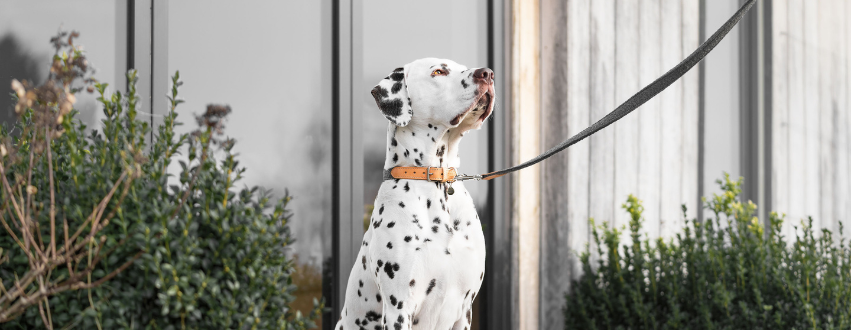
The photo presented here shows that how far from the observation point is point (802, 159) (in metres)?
5.73

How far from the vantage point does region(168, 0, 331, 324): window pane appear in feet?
8.23

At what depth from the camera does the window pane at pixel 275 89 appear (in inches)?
98.7

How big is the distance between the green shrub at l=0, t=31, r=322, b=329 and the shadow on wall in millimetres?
455

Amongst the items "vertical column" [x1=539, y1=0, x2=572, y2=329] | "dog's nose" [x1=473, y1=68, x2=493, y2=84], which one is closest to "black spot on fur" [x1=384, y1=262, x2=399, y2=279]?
"dog's nose" [x1=473, y1=68, x2=493, y2=84]

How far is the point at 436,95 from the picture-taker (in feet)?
5.97

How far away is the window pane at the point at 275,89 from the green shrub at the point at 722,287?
62.1 inches

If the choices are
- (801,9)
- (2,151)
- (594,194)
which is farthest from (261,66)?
(801,9)

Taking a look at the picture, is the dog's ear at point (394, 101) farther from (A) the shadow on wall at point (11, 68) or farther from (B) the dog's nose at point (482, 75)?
(A) the shadow on wall at point (11, 68)

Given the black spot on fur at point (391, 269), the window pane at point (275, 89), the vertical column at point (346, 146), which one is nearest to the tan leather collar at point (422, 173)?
the black spot on fur at point (391, 269)

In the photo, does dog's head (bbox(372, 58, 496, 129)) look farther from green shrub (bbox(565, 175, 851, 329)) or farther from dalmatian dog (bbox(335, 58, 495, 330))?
green shrub (bbox(565, 175, 851, 329))

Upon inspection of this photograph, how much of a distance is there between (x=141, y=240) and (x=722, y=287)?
2616 millimetres

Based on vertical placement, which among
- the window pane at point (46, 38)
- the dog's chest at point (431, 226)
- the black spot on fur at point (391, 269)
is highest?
the window pane at point (46, 38)

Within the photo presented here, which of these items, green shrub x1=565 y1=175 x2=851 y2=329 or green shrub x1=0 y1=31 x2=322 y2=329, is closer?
green shrub x1=0 y1=31 x2=322 y2=329

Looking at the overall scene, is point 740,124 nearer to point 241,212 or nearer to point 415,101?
point 415,101
